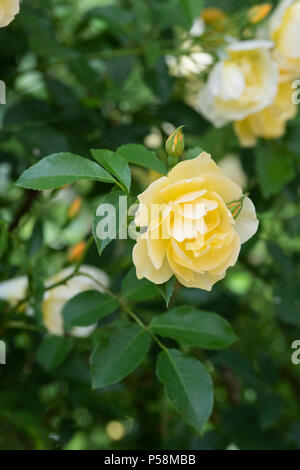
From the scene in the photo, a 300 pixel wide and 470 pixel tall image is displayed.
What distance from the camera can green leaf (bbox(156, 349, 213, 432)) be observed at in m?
0.49

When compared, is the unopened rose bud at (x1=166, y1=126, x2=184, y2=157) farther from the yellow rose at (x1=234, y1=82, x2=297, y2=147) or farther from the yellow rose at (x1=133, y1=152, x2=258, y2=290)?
the yellow rose at (x1=234, y1=82, x2=297, y2=147)

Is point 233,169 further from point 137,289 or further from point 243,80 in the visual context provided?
point 137,289

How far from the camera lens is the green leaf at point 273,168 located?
808 millimetres

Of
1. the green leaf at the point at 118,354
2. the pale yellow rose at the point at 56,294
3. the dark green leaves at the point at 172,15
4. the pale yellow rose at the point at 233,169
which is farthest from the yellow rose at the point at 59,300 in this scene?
the pale yellow rose at the point at 233,169

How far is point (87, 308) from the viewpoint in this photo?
0.56 m

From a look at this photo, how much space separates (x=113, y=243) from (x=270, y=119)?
0.27 metres

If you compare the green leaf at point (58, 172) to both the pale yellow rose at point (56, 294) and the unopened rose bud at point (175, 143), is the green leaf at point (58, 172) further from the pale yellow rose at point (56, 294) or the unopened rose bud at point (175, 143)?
the pale yellow rose at point (56, 294)

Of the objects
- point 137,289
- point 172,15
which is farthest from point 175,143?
point 172,15

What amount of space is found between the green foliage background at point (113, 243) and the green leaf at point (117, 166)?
194mm

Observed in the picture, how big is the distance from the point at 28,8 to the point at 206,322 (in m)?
0.51

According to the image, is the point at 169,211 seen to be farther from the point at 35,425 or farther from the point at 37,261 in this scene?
the point at 35,425

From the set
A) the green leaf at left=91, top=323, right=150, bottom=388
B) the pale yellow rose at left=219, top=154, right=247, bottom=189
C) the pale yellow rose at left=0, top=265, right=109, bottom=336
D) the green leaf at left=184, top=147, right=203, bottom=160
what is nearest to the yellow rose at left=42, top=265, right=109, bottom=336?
the pale yellow rose at left=0, top=265, right=109, bottom=336

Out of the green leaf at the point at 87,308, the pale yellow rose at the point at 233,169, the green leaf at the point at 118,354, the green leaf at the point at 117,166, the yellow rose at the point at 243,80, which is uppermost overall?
the green leaf at the point at 117,166

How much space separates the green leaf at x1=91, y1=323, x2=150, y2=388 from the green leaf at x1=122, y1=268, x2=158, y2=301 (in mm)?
30
